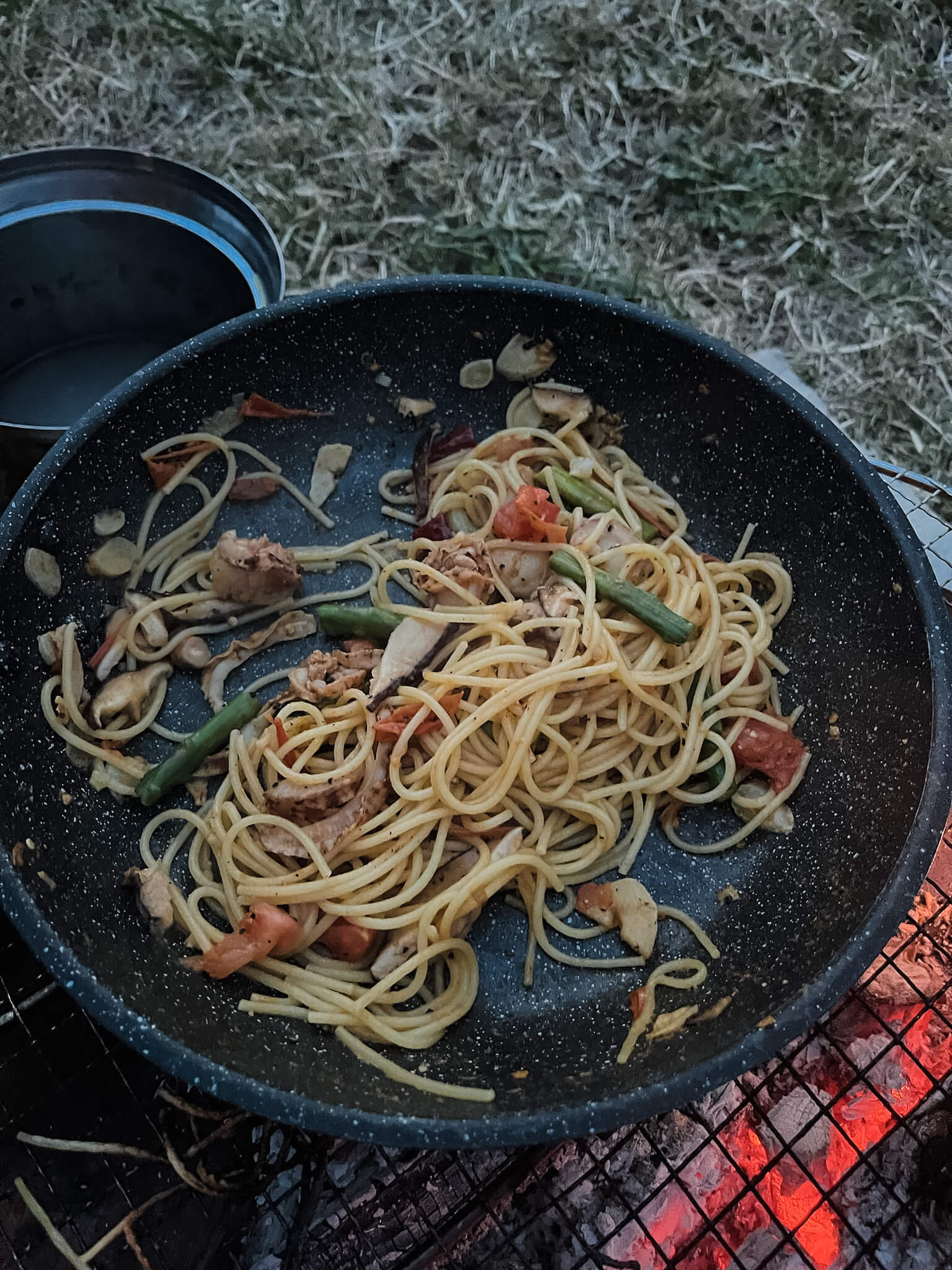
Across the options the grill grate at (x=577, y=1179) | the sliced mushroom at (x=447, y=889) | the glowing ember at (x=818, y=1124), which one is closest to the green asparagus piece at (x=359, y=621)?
the sliced mushroom at (x=447, y=889)

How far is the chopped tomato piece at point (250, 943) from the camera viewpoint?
2.59 metres

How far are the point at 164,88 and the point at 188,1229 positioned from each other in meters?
5.85

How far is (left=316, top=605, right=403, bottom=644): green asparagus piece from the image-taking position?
3.23 m

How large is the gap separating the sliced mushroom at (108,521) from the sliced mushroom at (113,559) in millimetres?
30

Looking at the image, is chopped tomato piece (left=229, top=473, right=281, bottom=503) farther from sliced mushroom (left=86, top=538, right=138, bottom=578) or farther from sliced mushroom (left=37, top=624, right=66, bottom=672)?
sliced mushroom (left=37, top=624, right=66, bottom=672)

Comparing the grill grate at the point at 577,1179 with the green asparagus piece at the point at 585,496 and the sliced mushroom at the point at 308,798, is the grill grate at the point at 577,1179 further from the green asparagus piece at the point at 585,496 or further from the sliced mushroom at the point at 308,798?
the green asparagus piece at the point at 585,496

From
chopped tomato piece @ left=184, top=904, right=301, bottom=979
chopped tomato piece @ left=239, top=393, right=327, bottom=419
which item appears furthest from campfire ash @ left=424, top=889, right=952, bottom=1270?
chopped tomato piece @ left=239, top=393, right=327, bottom=419

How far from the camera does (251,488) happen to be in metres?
3.56

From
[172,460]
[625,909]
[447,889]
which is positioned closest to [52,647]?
[172,460]

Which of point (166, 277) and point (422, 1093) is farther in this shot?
point (166, 277)

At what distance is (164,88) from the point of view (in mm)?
5598

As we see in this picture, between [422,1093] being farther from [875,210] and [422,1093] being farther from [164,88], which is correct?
[164,88]

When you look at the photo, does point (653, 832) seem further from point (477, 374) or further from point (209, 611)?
point (477, 374)

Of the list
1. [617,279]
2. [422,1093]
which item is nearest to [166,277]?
[617,279]
